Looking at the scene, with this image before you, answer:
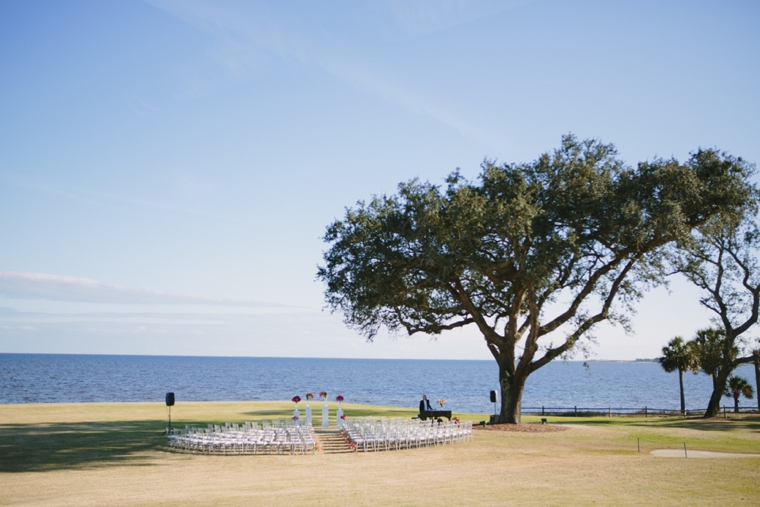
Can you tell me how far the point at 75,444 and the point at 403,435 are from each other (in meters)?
13.9

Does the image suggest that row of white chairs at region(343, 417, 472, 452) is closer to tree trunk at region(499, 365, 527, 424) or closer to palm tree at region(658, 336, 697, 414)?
tree trunk at region(499, 365, 527, 424)

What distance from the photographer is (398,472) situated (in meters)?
20.5

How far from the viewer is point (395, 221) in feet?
107

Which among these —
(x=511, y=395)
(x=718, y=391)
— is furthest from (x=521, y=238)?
(x=718, y=391)

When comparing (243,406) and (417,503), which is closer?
(417,503)

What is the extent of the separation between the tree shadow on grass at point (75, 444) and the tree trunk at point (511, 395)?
17673mm

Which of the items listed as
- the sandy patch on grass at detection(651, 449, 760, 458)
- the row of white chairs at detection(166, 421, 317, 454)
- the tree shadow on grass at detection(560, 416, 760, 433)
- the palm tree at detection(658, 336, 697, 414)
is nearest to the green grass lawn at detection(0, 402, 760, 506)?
the sandy patch on grass at detection(651, 449, 760, 458)

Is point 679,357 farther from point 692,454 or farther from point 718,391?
point 692,454

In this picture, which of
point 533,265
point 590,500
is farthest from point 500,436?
point 590,500

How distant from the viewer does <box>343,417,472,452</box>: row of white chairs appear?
26438 mm

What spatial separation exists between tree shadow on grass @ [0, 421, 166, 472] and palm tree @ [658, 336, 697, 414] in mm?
39595

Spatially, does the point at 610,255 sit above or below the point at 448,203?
below

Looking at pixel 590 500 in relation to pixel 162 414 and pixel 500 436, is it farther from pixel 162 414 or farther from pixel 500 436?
pixel 162 414

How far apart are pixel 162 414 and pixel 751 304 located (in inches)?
1584
